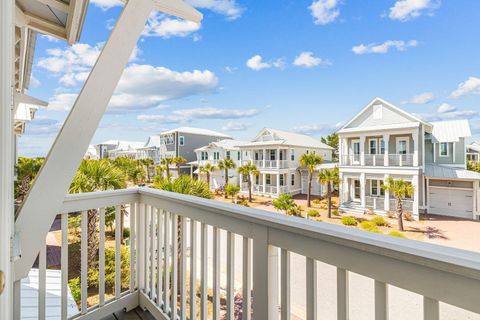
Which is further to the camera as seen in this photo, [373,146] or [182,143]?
[182,143]

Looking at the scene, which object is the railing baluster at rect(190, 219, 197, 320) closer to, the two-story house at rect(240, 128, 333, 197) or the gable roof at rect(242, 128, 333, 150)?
the two-story house at rect(240, 128, 333, 197)

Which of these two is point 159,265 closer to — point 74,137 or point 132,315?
point 132,315

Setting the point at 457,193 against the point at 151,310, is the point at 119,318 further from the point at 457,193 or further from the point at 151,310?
the point at 457,193

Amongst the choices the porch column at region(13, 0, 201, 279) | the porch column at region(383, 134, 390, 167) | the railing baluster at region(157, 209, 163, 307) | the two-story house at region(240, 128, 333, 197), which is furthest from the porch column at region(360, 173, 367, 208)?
Result: the porch column at region(13, 0, 201, 279)

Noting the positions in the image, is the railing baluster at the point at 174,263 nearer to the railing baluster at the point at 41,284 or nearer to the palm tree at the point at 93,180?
the railing baluster at the point at 41,284

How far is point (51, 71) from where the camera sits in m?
2.57

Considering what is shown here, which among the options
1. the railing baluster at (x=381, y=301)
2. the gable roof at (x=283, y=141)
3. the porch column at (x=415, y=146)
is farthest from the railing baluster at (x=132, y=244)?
the gable roof at (x=283, y=141)

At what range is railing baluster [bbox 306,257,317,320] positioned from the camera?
36.0 inches

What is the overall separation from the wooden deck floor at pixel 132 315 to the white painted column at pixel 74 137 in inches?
36.0

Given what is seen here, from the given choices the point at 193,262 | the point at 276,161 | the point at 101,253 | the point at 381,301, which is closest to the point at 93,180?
the point at 101,253

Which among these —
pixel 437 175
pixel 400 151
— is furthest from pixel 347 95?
pixel 400 151

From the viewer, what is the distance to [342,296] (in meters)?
0.83

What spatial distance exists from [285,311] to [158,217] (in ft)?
3.57

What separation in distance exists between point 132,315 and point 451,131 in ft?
21.8
